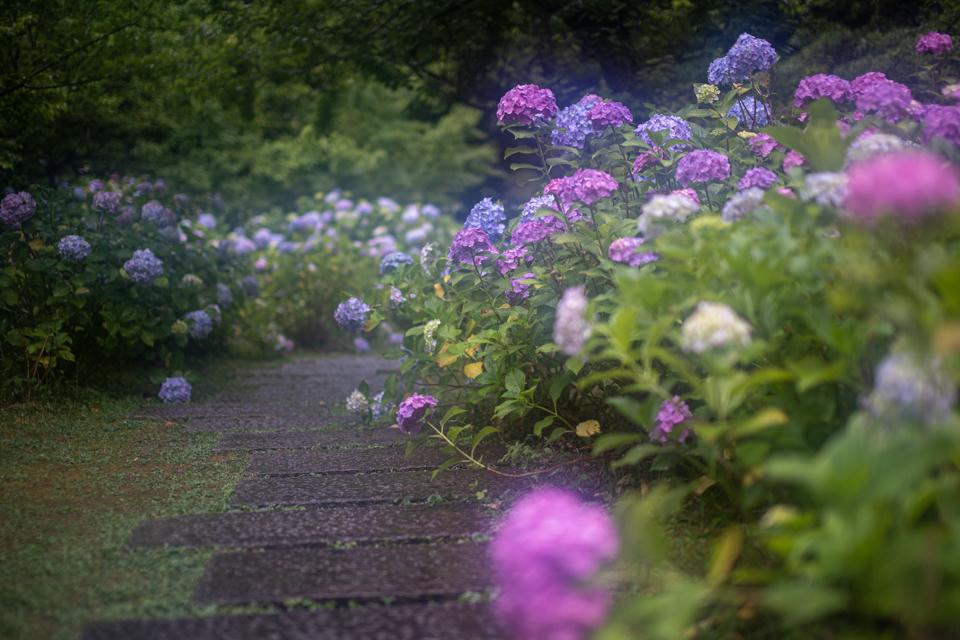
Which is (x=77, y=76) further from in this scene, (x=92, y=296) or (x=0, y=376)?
(x=0, y=376)

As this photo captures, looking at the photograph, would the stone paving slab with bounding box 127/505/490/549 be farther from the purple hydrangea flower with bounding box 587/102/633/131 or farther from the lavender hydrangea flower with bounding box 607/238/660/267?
the purple hydrangea flower with bounding box 587/102/633/131

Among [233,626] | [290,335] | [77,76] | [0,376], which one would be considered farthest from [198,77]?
[233,626]

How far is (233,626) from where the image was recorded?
47.6 inches

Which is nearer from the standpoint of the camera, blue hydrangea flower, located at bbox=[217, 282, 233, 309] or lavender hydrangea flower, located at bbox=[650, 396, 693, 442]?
lavender hydrangea flower, located at bbox=[650, 396, 693, 442]

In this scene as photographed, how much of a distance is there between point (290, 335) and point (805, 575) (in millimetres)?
4986

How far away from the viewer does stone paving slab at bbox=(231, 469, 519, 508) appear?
188 centimetres

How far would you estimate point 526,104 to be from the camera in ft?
7.38

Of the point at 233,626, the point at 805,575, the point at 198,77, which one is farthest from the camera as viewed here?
the point at 198,77

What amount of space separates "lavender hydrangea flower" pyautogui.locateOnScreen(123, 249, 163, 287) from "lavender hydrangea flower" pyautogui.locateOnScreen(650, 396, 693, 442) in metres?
2.59

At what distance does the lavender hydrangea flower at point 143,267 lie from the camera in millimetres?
3122

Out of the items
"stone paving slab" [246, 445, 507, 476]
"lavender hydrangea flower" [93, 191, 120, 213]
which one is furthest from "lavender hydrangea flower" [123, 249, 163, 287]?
"stone paving slab" [246, 445, 507, 476]

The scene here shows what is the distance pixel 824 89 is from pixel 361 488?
1.92 m

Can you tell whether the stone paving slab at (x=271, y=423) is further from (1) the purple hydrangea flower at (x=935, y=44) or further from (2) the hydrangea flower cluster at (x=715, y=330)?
(1) the purple hydrangea flower at (x=935, y=44)

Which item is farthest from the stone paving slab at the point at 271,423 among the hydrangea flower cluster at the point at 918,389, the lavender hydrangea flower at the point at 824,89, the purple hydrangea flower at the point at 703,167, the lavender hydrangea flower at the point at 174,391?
the hydrangea flower cluster at the point at 918,389
